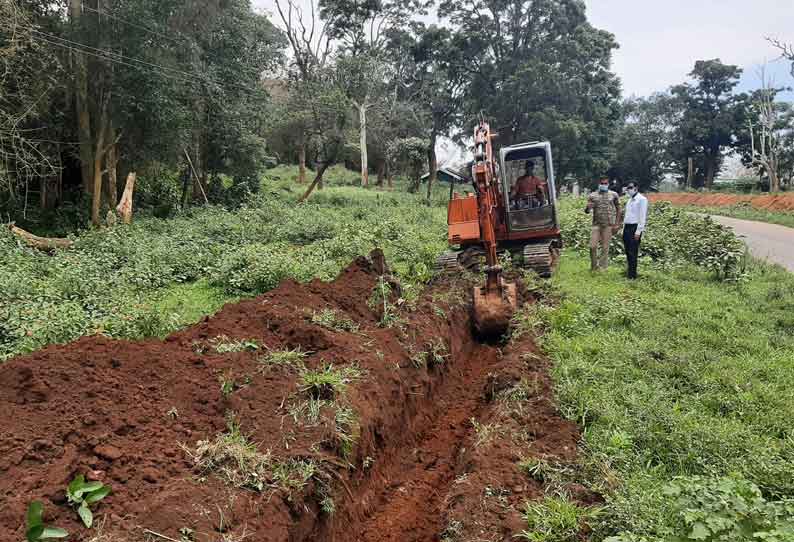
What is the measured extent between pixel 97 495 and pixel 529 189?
9.45 m

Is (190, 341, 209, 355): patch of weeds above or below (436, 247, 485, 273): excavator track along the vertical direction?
below

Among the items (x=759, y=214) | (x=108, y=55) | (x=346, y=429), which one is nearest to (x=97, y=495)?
(x=346, y=429)

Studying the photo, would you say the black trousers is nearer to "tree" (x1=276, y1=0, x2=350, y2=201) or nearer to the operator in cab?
the operator in cab

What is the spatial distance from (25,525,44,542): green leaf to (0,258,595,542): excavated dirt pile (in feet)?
0.27

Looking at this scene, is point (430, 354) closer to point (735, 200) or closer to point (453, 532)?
point (453, 532)

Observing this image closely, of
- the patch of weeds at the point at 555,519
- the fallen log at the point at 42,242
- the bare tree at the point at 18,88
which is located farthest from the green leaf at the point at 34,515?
the bare tree at the point at 18,88

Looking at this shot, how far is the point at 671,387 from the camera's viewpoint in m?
5.55

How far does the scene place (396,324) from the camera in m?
6.80

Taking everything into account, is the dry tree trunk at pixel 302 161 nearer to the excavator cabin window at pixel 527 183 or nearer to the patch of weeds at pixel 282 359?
the excavator cabin window at pixel 527 183

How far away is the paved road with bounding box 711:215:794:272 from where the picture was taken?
1296 centimetres

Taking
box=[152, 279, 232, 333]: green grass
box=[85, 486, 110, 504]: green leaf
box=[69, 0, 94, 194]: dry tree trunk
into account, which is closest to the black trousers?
box=[152, 279, 232, 333]: green grass

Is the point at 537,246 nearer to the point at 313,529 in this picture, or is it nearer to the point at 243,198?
the point at 313,529

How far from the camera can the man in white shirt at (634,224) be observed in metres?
10.1

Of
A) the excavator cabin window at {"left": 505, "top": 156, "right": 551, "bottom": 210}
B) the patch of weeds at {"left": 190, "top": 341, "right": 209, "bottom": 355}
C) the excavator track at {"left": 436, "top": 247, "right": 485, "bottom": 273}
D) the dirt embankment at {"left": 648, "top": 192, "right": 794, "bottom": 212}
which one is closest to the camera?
the patch of weeds at {"left": 190, "top": 341, "right": 209, "bottom": 355}
